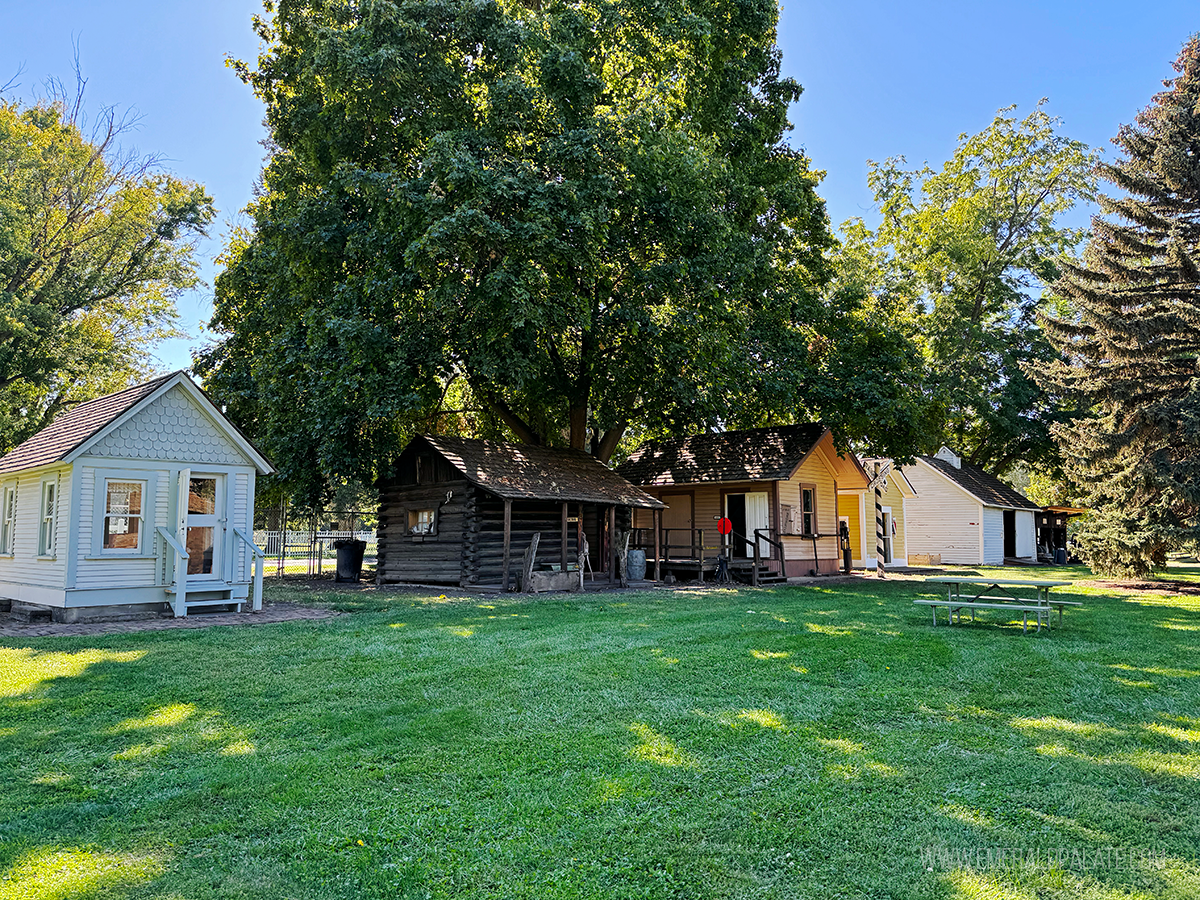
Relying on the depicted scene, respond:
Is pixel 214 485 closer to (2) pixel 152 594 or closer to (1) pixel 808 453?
(2) pixel 152 594

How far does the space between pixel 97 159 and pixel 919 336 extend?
36.1 m

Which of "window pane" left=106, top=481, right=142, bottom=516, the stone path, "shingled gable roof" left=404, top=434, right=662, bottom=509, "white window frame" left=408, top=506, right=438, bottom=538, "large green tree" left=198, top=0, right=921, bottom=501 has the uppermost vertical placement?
"large green tree" left=198, top=0, right=921, bottom=501

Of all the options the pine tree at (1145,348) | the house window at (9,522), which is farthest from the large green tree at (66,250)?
the pine tree at (1145,348)

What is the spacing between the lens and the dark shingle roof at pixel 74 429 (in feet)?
43.7

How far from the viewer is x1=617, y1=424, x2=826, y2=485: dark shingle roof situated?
967 inches

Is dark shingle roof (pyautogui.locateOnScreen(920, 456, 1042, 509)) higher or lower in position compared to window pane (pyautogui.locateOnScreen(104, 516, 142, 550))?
higher

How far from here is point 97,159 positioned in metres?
29.7

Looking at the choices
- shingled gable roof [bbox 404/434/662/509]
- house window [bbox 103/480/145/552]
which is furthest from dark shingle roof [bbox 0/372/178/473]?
shingled gable roof [bbox 404/434/662/509]

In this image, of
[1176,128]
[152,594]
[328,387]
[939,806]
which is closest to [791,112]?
[1176,128]

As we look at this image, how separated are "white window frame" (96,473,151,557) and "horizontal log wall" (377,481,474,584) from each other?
782 centimetres

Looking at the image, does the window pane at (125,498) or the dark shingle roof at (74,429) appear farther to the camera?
the window pane at (125,498)

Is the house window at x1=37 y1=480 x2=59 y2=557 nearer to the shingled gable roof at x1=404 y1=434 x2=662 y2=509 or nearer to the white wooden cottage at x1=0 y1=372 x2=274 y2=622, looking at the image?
the white wooden cottage at x1=0 y1=372 x2=274 y2=622

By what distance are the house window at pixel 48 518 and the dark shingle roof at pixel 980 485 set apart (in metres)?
35.3

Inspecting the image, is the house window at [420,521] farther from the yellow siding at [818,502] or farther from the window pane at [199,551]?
the yellow siding at [818,502]
